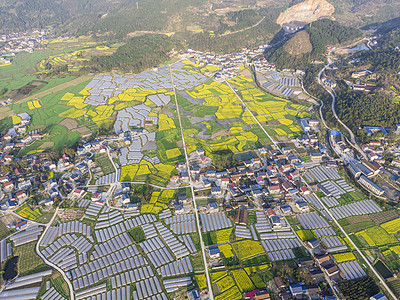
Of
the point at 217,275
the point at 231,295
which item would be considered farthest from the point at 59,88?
the point at 231,295

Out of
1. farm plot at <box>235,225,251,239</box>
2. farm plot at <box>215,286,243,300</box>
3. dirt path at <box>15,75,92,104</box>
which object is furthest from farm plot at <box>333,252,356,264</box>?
dirt path at <box>15,75,92,104</box>

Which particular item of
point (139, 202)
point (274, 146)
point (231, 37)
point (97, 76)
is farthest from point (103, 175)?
point (231, 37)

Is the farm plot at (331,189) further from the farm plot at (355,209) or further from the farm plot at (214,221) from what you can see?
the farm plot at (214,221)

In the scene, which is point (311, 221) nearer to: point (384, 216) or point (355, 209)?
point (355, 209)

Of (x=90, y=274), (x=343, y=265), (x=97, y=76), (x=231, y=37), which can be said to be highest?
(x=231, y=37)

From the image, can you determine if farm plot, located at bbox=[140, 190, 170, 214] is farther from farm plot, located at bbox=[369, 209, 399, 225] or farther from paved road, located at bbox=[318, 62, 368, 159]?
Answer: paved road, located at bbox=[318, 62, 368, 159]

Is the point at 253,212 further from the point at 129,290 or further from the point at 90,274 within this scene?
the point at 90,274
